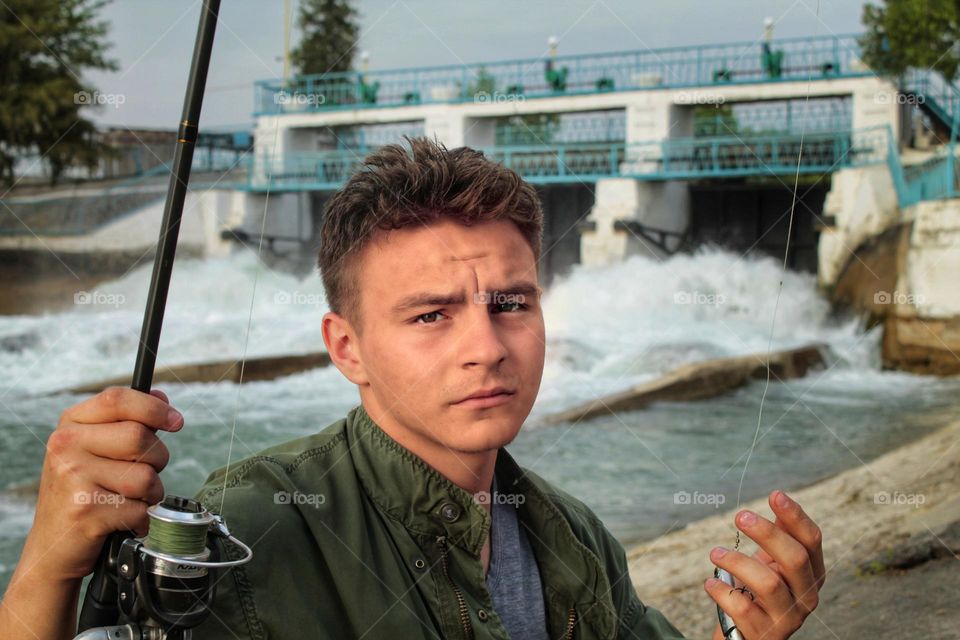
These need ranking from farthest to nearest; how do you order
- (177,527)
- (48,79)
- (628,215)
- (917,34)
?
(48,79)
(628,215)
(917,34)
(177,527)

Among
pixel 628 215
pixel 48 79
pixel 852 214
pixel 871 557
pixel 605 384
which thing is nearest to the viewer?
pixel 871 557

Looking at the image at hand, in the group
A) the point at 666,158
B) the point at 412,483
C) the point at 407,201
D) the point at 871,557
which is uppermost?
the point at 666,158

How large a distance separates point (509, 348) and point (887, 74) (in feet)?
45.7

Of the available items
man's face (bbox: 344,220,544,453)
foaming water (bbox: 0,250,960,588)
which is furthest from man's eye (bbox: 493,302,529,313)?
foaming water (bbox: 0,250,960,588)

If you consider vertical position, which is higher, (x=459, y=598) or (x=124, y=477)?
(x=124, y=477)

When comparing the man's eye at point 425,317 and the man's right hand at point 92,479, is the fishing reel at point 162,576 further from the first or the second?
the man's eye at point 425,317

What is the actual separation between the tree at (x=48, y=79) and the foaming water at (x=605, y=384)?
92.5 inches

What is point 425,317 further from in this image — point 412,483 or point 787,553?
point 787,553

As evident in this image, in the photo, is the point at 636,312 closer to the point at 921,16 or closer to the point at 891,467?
the point at 921,16

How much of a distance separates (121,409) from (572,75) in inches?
600

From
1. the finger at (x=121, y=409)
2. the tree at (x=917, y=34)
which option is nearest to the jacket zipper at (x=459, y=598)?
the finger at (x=121, y=409)

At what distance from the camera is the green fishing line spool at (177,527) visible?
3.37ft

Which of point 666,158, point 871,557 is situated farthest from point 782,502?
point 666,158

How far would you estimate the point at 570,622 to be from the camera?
148 cm
